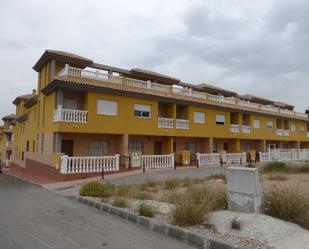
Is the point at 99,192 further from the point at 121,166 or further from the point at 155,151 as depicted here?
the point at 155,151

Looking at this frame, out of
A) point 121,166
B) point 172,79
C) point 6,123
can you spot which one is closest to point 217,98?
point 172,79

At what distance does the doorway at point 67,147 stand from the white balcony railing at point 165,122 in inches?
299

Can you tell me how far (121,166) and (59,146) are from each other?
4.70 metres

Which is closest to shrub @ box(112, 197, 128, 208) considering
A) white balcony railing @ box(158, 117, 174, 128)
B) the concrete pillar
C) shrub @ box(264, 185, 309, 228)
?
shrub @ box(264, 185, 309, 228)

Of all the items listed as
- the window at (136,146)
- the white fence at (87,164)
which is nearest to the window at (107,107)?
the white fence at (87,164)

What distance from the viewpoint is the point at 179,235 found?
19.4 ft

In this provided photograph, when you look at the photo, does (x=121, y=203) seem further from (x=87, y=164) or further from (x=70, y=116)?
(x=70, y=116)

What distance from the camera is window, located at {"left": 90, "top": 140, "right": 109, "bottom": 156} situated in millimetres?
22073

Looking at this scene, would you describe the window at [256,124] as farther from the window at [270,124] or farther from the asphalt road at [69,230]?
the asphalt road at [69,230]

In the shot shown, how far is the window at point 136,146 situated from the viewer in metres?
24.3

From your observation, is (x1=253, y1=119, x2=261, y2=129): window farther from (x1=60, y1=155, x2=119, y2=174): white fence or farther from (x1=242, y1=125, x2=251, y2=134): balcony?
(x1=60, y1=155, x2=119, y2=174): white fence

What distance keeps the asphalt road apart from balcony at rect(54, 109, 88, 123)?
9.73 m

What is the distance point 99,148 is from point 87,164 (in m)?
4.39

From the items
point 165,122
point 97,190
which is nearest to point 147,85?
point 165,122
